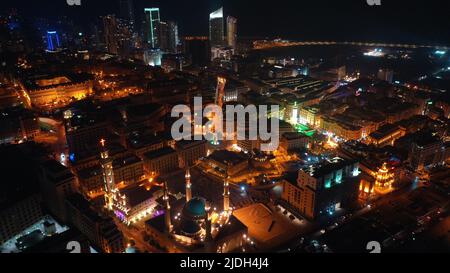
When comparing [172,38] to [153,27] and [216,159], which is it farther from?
[216,159]

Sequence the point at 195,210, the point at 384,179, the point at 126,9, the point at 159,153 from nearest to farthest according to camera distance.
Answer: the point at 195,210, the point at 384,179, the point at 159,153, the point at 126,9

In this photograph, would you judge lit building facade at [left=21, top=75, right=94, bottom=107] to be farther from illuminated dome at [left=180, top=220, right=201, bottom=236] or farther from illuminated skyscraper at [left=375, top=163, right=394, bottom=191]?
illuminated skyscraper at [left=375, top=163, right=394, bottom=191]

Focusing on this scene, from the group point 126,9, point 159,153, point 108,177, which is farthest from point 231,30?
point 108,177

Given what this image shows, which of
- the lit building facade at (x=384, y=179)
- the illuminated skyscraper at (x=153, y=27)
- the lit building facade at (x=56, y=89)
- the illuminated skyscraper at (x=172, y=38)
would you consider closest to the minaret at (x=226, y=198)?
the lit building facade at (x=384, y=179)

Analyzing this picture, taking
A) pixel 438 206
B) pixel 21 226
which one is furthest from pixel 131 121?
pixel 438 206

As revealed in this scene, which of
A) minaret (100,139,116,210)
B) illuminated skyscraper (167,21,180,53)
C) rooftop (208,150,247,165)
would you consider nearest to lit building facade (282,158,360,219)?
rooftop (208,150,247,165)

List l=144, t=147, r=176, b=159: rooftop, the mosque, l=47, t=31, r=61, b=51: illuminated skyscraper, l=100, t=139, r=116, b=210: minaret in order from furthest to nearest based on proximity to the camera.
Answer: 1. l=47, t=31, r=61, b=51: illuminated skyscraper
2. l=144, t=147, r=176, b=159: rooftop
3. l=100, t=139, r=116, b=210: minaret
4. the mosque
